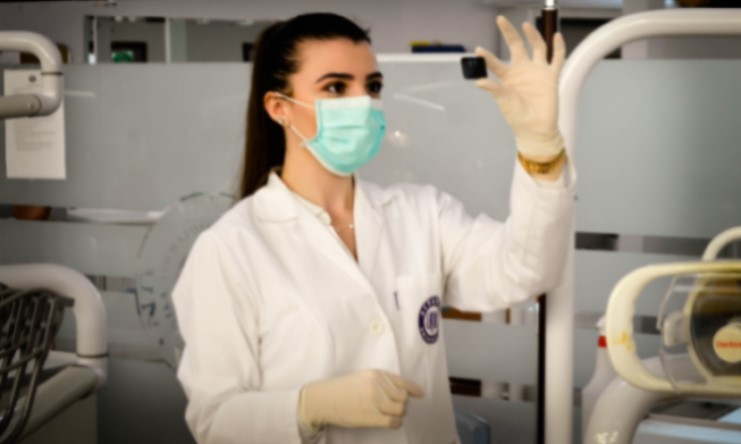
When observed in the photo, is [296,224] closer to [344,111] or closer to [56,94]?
[344,111]

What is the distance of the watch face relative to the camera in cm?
258

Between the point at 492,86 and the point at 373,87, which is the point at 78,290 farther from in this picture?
the point at 492,86

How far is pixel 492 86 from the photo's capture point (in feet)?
4.70

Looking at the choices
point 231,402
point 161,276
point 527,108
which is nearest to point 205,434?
point 231,402

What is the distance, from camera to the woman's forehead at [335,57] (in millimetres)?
1667

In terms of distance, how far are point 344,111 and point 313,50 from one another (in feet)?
0.37

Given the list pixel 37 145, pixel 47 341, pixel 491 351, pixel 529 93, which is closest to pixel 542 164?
pixel 529 93

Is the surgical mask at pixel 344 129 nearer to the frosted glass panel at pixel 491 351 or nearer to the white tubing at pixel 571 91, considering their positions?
the white tubing at pixel 571 91

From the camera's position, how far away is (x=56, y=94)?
2375 mm

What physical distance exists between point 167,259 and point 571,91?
1.29 metres

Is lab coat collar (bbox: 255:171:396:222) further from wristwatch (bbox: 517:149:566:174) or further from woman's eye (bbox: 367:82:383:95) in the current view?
wristwatch (bbox: 517:149:566:174)

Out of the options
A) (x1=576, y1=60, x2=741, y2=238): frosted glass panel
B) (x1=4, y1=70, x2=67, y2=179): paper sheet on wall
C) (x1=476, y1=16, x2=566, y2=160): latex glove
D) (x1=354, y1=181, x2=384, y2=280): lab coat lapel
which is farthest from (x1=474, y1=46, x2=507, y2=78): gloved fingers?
(x1=4, y1=70, x2=67, y2=179): paper sheet on wall

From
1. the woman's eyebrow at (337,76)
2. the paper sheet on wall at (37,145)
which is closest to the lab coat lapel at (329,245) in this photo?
the woman's eyebrow at (337,76)

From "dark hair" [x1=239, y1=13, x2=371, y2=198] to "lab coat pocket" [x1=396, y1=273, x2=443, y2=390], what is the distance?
0.33 metres
